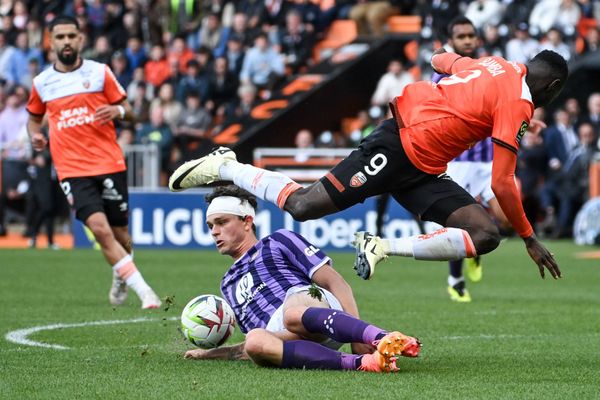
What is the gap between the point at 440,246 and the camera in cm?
847

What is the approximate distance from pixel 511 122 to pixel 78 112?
17.9 ft

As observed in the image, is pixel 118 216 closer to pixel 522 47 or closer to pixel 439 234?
pixel 439 234

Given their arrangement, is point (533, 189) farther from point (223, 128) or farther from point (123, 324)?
point (123, 324)

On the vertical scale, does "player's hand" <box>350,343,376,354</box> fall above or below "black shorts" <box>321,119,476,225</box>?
below

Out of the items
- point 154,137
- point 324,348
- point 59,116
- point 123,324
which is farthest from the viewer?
point 154,137

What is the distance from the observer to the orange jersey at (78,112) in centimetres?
1234

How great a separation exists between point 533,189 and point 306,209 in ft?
51.5

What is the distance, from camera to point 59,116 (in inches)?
489

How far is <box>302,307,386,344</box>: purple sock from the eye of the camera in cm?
757

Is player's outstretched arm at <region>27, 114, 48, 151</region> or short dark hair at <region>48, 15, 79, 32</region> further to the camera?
short dark hair at <region>48, 15, 79, 32</region>

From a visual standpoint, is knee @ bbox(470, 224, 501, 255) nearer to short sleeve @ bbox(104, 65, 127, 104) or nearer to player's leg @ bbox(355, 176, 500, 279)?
player's leg @ bbox(355, 176, 500, 279)

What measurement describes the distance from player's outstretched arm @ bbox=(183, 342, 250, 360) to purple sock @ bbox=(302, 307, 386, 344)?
80cm

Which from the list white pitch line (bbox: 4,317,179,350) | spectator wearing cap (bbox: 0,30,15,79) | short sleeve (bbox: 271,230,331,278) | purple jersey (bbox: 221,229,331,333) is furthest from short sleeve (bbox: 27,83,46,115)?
spectator wearing cap (bbox: 0,30,15,79)

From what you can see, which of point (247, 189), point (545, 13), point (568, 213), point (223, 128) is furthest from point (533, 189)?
point (247, 189)
